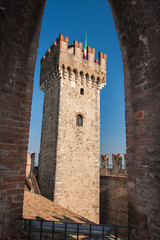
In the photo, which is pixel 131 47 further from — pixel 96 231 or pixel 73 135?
pixel 73 135

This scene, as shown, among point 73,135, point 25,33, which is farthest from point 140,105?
point 73,135

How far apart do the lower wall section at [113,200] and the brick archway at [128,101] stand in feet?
35.9

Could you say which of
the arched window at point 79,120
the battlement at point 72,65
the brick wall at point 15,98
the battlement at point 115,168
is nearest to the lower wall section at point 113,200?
the battlement at point 115,168

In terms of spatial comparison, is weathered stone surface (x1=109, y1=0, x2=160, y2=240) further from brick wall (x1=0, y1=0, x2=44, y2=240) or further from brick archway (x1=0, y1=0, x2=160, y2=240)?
brick wall (x1=0, y1=0, x2=44, y2=240)

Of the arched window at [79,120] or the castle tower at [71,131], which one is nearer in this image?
the castle tower at [71,131]

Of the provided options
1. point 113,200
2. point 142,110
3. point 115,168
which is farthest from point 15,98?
point 113,200

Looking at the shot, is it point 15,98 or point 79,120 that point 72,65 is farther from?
point 15,98

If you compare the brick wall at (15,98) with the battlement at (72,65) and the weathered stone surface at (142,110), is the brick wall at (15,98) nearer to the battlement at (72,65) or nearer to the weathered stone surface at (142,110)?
the weathered stone surface at (142,110)

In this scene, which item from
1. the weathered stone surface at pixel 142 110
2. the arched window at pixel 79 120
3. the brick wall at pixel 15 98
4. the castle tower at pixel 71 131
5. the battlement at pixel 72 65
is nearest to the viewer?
the weathered stone surface at pixel 142 110

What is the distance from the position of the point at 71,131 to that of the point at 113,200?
20.6ft

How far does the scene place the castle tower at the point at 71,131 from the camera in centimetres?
1157

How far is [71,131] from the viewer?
12.3m

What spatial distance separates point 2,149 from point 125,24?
3.16 metres

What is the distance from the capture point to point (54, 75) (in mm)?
13133
